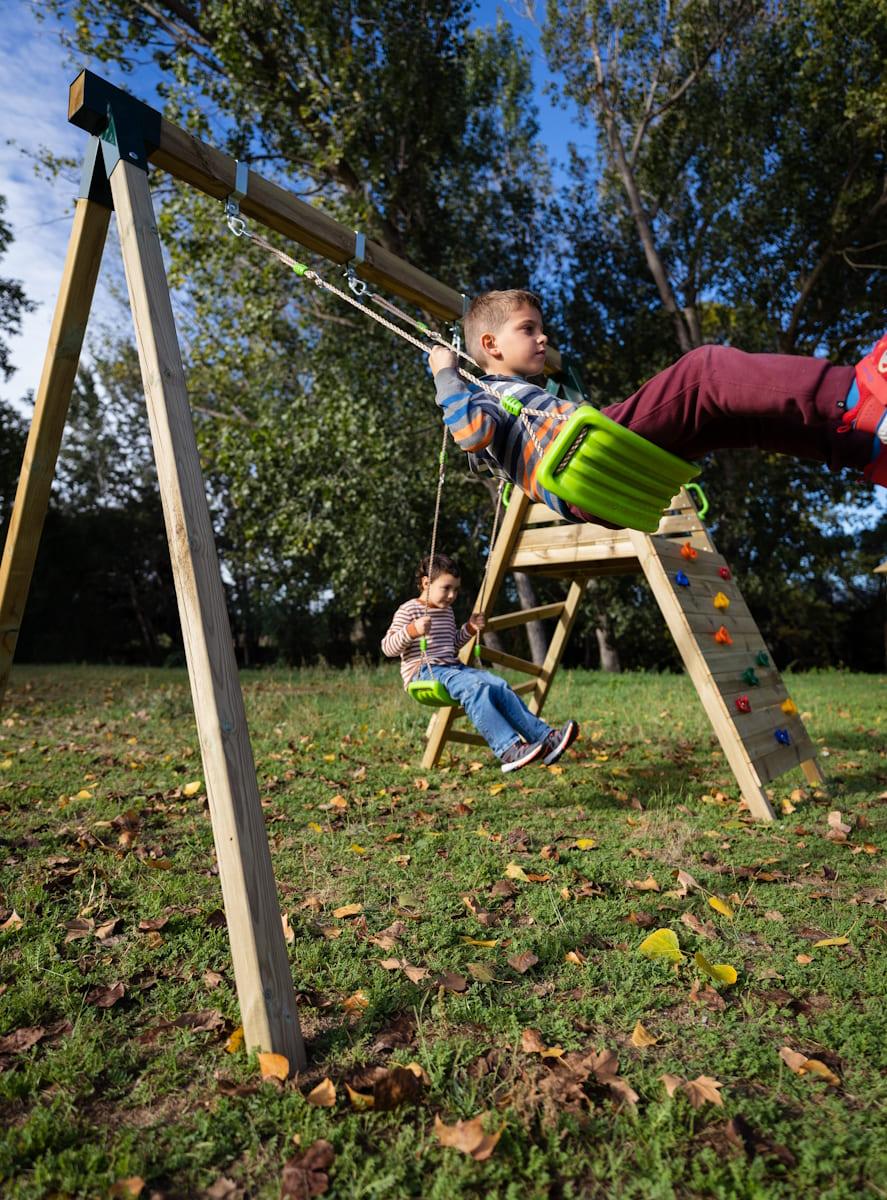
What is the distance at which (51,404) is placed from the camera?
116 inches

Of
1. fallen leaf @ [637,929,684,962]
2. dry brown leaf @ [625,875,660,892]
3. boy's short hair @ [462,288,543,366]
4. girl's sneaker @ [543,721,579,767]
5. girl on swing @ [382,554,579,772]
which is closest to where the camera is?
fallen leaf @ [637,929,684,962]

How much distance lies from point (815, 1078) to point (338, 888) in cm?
182

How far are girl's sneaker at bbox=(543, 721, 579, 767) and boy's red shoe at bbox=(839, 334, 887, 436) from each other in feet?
6.76

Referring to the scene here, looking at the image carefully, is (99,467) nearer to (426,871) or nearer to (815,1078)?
(426,871)

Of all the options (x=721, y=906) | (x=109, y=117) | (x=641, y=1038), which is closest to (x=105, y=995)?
(x=641, y=1038)

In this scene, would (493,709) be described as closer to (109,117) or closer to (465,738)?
(465,738)

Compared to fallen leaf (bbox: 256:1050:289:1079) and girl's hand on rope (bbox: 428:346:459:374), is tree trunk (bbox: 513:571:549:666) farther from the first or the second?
fallen leaf (bbox: 256:1050:289:1079)

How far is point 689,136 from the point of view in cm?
1417

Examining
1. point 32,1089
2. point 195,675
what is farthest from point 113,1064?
point 195,675

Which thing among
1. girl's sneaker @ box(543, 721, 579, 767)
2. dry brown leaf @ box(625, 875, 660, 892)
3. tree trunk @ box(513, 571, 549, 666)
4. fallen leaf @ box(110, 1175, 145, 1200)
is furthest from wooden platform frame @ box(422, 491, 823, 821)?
tree trunk @ box(513, 571, 549, 666)

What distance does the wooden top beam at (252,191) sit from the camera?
8.83ft

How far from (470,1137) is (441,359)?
2.37 metres

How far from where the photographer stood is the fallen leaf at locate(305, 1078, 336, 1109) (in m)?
1.83

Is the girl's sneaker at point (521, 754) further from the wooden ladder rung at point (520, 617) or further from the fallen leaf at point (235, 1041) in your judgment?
the fallen leaf at point (235, 1041)
